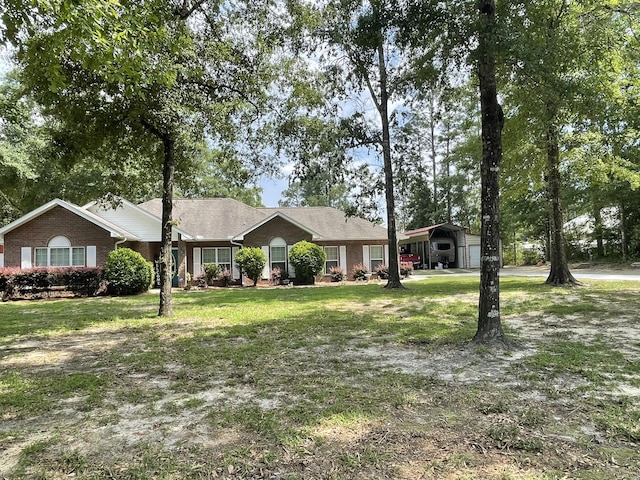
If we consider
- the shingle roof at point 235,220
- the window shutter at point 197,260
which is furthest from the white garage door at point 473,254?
the window shutter at point 197,260

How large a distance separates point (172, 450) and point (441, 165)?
46909 mm

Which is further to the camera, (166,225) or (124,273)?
(124,273)

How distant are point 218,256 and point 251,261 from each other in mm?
2756

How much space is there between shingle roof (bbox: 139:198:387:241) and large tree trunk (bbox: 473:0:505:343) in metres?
16.1

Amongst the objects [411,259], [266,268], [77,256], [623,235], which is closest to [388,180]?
[266,268]

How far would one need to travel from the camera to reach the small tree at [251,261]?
791 inches

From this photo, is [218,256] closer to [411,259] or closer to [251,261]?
[251,261]

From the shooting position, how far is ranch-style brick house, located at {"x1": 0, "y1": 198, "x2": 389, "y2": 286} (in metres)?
18.6

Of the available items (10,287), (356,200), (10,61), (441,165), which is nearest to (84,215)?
(10,287)

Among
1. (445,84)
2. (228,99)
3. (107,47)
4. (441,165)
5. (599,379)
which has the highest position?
(441,165)

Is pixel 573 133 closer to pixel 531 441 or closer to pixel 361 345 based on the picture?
pixel 361 345

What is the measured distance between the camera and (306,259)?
67.3 feet

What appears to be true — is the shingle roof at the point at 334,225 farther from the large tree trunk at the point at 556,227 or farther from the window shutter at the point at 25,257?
the window shutter at the point at 25,257

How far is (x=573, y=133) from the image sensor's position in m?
15.2
